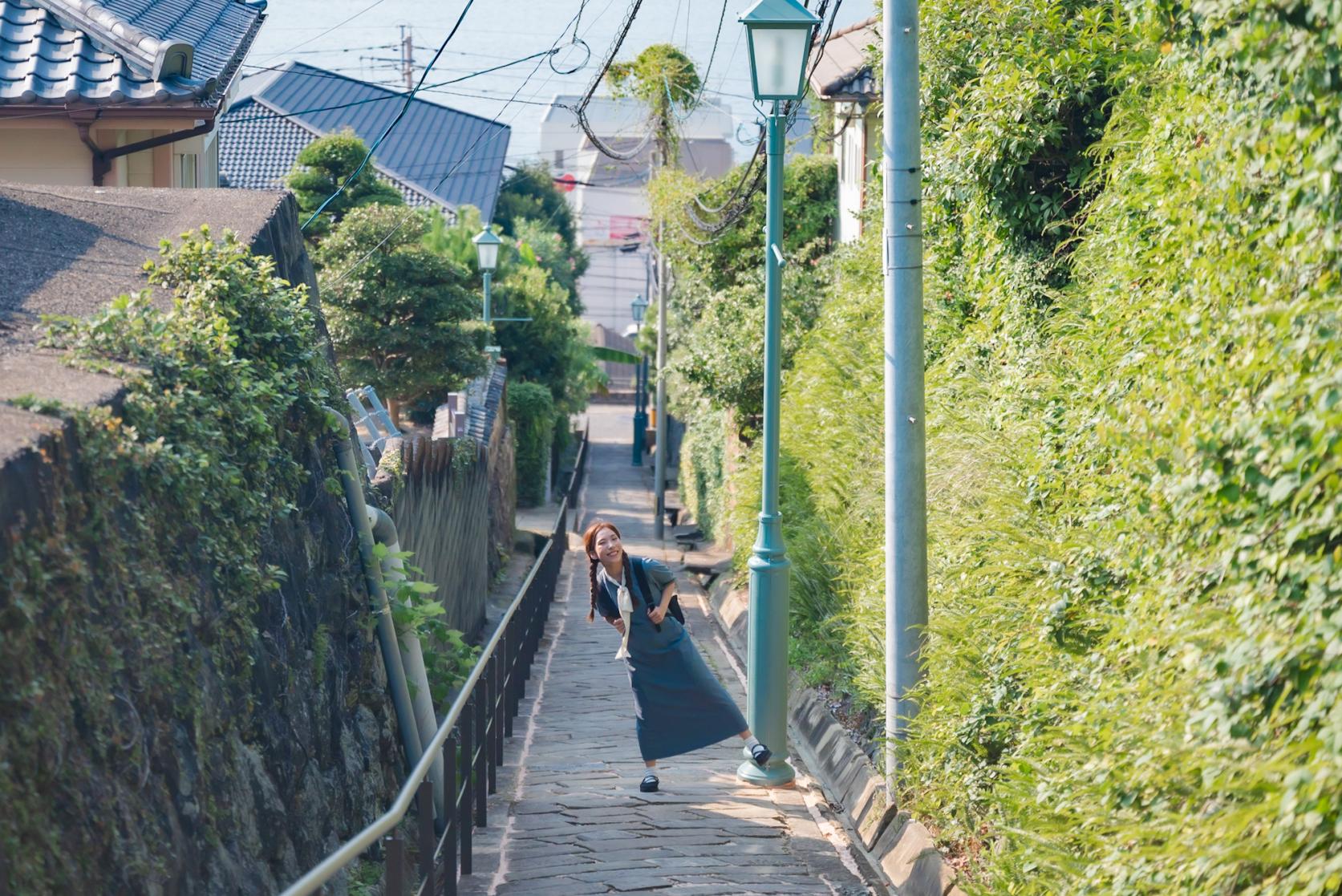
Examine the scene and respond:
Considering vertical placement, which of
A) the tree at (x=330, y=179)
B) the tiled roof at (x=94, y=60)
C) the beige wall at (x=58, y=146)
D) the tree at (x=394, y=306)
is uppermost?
the tree at (x=330, y=179)

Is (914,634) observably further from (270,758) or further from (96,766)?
(96,766)

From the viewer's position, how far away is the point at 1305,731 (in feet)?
11.2

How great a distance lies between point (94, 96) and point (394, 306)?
10.2 metres

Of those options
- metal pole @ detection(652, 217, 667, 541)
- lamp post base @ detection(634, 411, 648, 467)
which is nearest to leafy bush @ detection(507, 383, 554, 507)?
metal pole @ detection(652, 217, 667, 541)

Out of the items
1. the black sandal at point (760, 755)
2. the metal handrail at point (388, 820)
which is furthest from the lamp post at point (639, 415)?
the metal handrail at point (388, 820)

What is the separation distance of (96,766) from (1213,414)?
3.23 m

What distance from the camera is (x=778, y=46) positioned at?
27.2 feet

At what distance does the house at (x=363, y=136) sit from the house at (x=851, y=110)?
61.1 ft

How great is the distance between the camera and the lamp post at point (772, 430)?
830cm

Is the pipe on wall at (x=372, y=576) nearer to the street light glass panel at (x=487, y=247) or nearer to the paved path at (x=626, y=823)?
the paved path at (x=626, y=823)

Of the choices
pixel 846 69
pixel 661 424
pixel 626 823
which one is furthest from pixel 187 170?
pixel 661 424

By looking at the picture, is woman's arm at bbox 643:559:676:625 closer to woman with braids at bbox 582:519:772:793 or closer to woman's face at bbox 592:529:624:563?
woman with braids at bbox 582:519:772:793

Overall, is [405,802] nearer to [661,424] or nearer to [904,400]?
[904,400]

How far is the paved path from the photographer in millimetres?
6480
